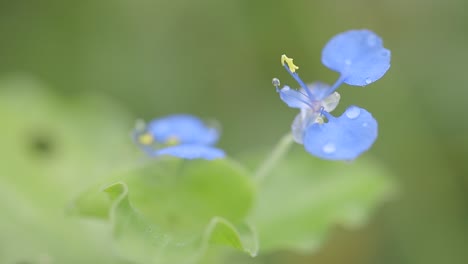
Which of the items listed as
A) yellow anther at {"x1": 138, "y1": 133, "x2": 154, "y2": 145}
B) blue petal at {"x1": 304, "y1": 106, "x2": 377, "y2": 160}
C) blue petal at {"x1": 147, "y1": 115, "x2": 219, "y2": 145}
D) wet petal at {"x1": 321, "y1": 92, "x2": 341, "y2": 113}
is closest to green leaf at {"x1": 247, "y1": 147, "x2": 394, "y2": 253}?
blue petal at {"x1": 147, "y1": 115, "x2": 219, "y2": 145}

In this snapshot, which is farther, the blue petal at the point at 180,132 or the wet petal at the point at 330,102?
the blue petal at the point at 180,132

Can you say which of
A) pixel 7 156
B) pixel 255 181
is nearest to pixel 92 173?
pixel 7 156

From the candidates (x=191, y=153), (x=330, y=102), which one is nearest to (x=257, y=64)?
(x=330, y=102)

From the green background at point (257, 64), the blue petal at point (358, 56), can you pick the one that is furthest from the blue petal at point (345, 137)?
the green background at point (257, 64)

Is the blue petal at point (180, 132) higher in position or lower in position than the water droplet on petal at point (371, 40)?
higher

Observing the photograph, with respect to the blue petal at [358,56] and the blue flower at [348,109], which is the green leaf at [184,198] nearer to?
the blue flower at [348,109]

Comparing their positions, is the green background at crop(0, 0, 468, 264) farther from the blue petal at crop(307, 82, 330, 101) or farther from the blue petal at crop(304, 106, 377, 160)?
the blue petal at crop(304, 106, 377, 160)
